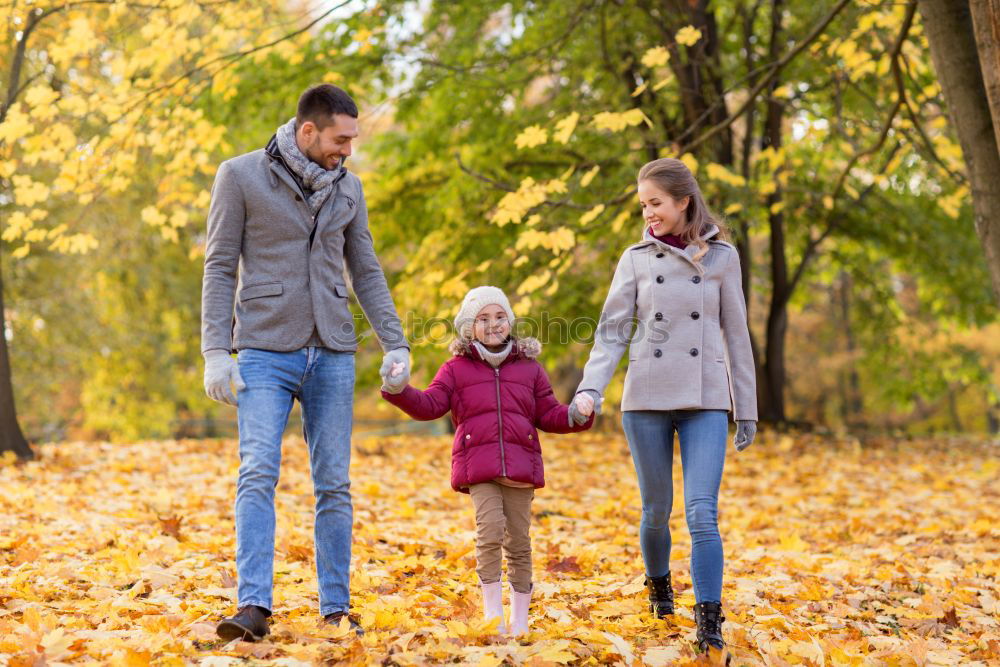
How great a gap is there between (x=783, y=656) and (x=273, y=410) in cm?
218

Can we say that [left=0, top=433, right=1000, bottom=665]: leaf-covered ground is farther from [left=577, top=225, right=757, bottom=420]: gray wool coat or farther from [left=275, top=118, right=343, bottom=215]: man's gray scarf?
[left=275, top=118, right=343, bottom=215]: man's gray scarf

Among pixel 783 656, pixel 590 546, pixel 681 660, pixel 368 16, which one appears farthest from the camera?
pixel 368 16

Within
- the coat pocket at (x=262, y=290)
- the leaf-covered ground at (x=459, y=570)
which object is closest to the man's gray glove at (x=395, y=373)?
the coat pocket at (x=262, y=290)

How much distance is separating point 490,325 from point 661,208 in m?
0.85

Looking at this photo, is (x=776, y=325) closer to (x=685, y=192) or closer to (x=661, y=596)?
(x=661, y=596)

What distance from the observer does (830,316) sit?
2405cm

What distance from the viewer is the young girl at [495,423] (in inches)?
144

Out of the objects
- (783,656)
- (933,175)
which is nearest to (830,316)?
(933,175)

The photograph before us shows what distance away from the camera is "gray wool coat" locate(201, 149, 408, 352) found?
3504 mm

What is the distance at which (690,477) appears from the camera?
3625 mm

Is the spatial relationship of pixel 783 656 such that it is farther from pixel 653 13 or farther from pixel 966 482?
pixel 653 13

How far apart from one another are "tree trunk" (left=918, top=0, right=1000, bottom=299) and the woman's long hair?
2.58 metres

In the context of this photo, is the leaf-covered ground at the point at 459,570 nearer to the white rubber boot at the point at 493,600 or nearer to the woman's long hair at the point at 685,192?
the white rubber boot at the point at 493,600

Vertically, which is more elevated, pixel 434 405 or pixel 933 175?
pixel 933 175
